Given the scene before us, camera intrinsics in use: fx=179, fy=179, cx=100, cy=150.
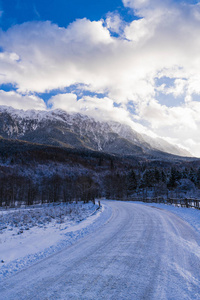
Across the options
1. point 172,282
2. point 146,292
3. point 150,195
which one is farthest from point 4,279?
point 150,195

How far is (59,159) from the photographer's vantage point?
541 ft

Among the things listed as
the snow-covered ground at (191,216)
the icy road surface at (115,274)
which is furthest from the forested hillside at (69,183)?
the icy road surface at (115,274)

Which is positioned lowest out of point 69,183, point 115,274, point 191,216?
point 69,183

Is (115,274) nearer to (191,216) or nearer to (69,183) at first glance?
(191,216)

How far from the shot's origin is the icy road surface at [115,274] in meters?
3.71

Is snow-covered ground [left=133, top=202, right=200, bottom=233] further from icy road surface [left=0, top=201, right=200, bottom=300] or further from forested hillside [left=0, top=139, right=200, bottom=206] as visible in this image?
forested hillside [left=0, top=139, right=200, bottom=206]

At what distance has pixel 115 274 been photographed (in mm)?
4520

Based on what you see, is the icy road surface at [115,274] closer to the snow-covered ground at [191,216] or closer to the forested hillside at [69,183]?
the snow-covered ground at [191,216]

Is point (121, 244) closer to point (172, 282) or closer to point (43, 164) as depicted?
point (172, 282)

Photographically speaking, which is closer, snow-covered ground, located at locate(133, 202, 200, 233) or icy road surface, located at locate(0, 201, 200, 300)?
icy road surface, located at locate(0, 201, 200, 300)

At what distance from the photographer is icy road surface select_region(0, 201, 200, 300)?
3715 millimetres

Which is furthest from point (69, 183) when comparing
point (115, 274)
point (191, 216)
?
point (115, 274)

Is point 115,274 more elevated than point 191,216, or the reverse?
point 115,274

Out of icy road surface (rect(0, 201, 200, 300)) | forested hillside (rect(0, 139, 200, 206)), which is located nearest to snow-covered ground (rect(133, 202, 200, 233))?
icy road surface (rect(0, 201, 200, 300))
